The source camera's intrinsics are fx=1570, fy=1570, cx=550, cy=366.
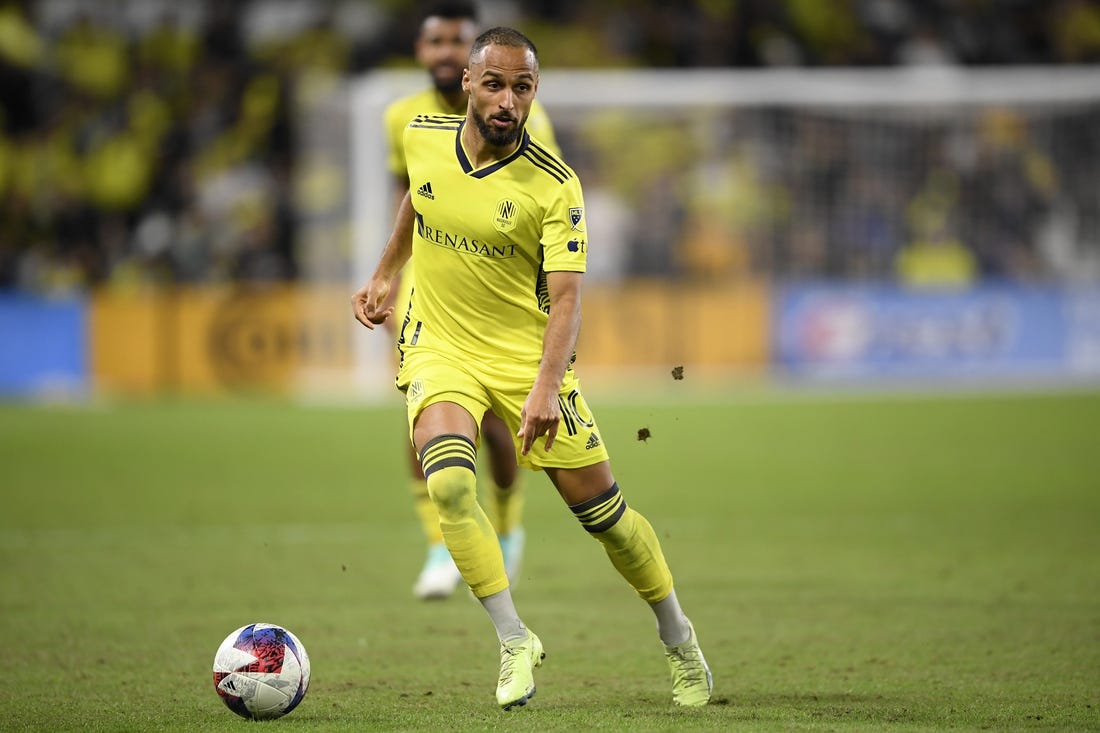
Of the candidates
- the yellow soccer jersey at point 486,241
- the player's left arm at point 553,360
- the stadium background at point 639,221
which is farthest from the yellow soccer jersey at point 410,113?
the stadium background at point 639,221

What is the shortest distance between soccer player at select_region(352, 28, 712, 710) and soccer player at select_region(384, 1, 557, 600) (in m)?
2.09

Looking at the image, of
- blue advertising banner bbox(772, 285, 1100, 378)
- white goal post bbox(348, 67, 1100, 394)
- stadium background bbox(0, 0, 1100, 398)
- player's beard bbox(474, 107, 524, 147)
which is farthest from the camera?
→ white goal post bbox(348, 67, 1100, 394)

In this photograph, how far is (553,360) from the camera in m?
5.27

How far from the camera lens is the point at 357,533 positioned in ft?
33.2

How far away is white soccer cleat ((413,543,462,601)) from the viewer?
7766mm

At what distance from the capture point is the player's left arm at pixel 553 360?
5.21 metres

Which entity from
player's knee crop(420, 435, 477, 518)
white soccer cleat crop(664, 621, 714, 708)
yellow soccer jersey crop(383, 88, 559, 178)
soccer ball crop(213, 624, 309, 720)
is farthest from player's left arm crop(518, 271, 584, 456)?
yellow soccer jersey crop(383, 88, 559, 178)

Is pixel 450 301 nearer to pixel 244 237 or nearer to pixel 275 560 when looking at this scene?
pixel 275 560

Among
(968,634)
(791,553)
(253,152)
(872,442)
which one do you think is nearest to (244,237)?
(253,152)

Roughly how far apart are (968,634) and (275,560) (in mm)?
4065

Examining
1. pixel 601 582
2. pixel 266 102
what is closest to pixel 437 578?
pixel 601 582

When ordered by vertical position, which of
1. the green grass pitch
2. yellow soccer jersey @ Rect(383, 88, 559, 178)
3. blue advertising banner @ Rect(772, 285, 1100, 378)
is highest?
yellow soccer jersey @ Rect(383, 88, 559, 178)

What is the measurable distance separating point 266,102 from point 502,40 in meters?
18.6

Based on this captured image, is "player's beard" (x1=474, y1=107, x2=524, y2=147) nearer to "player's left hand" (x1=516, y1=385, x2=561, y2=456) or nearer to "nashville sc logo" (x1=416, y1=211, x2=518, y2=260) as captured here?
"nashville sc logo" (x1=416, y1=211, x2=518, y2=260)
